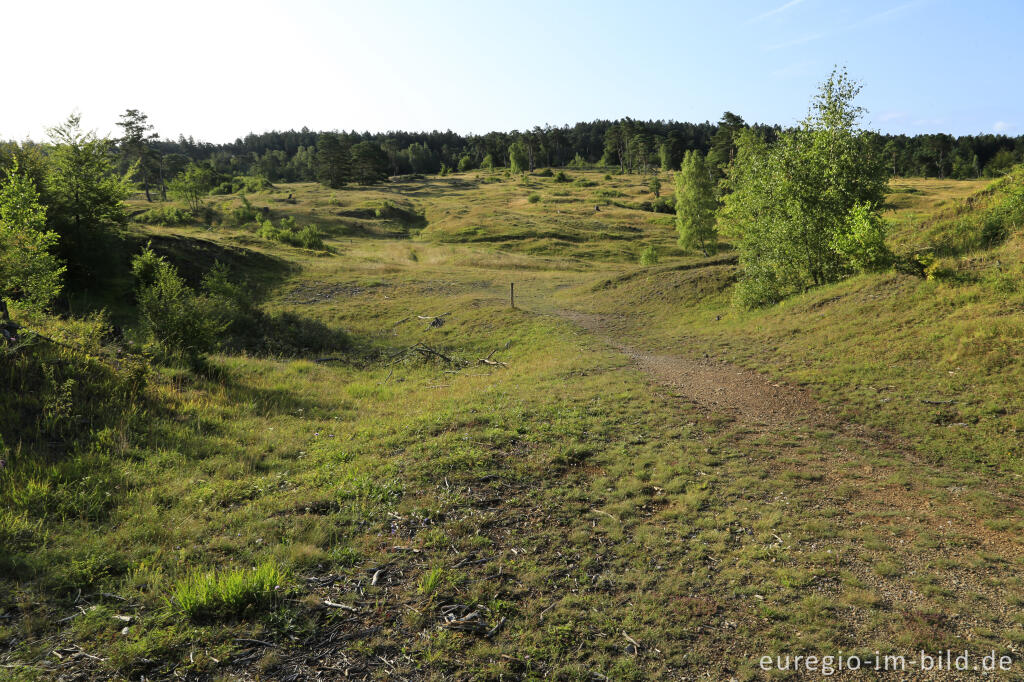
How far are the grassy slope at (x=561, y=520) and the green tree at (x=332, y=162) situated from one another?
4136 inches

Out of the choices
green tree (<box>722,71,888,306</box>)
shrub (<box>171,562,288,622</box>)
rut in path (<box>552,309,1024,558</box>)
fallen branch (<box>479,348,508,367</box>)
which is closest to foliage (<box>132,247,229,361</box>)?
fallen branch (<box>479,348,508,367</box>)

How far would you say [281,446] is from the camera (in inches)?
411

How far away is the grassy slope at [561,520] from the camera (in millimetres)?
5199

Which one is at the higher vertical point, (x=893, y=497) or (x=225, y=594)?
(x=225, y=594)

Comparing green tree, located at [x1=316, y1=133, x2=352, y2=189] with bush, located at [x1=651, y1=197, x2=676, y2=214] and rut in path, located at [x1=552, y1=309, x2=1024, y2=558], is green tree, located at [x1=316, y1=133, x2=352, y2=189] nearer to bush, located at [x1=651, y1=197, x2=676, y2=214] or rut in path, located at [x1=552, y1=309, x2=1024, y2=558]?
bush, located at [x1=651, y1=197, x2=676, y2=214]

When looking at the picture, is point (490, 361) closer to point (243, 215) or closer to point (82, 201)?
point (82, 201)

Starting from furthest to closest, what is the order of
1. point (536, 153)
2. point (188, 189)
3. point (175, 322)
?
point (536, 153) → point (188, 189) → point (175, 322)

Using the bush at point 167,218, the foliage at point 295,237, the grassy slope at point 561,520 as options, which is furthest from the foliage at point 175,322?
the bush at point 167,218

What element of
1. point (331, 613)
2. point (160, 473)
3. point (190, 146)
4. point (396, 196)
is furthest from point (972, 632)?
point (190, 146)

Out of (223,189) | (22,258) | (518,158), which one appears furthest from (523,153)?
(22,258)

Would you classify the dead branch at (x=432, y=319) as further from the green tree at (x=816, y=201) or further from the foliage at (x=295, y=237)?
the foliage at (x=295, y=237)

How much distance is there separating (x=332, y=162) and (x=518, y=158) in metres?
52.2

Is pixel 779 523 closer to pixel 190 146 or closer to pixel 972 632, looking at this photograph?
pixel 972 632

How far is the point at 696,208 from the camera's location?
5300 cm
